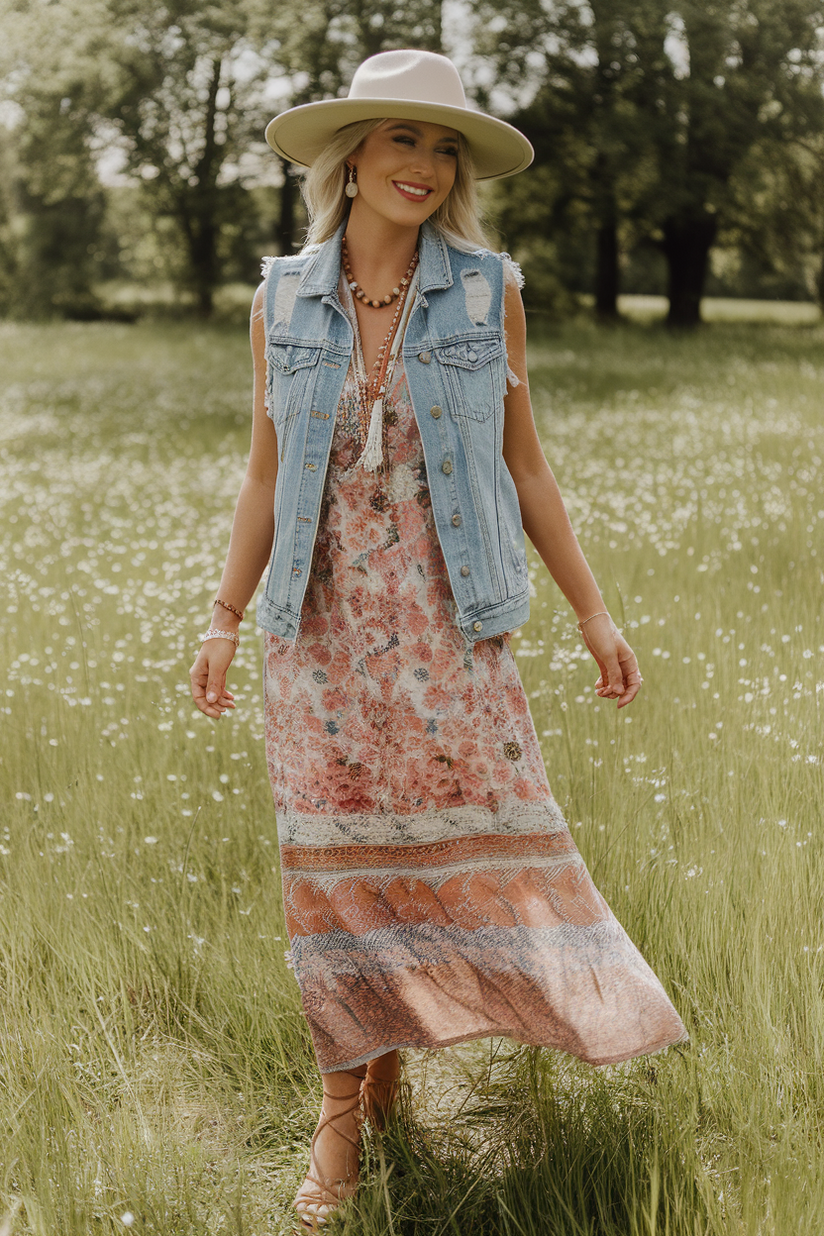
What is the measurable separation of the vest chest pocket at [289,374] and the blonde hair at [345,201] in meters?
0.34

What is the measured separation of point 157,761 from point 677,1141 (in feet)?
8.59

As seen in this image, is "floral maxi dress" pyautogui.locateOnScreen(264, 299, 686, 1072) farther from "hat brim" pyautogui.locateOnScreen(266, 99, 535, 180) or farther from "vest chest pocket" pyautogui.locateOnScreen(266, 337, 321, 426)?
"hat brim" pyautogui.locateOnScreen(266, 99, 535, 180)

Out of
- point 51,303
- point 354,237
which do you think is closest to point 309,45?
point 51,303

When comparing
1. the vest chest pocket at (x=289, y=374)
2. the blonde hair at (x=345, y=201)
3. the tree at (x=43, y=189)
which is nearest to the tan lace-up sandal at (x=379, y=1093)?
the vest chest pocket at (x=289, y=374)

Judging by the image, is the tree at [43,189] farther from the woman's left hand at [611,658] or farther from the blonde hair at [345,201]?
the woman's left hand at [611,658]

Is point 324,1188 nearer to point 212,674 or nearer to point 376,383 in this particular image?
point 212,674

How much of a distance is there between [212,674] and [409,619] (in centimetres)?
57

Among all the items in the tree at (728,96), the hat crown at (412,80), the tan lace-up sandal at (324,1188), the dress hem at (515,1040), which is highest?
the tree at (728,96)

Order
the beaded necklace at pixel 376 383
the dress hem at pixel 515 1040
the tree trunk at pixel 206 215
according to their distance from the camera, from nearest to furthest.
Result: the dress hem at pixel 515 1040 → the beaded necklace at pixel 376 383 → the tree trunk at pixel 206 215

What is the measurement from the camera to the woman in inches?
98.8

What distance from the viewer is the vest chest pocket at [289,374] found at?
254 cm

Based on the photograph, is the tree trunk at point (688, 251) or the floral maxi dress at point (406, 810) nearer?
the floral maxi dress at point (406, 810)

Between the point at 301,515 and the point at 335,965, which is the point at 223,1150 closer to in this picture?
the point at 335,965

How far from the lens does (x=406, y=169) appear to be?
8.29 ft
